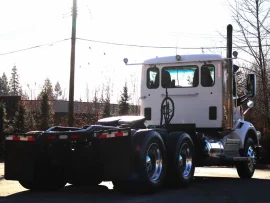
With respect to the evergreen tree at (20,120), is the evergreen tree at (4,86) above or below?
above

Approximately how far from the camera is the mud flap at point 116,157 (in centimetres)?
865

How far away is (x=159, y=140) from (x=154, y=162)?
451 mm

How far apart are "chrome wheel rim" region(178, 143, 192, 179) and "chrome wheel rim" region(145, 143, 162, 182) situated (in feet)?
2.72

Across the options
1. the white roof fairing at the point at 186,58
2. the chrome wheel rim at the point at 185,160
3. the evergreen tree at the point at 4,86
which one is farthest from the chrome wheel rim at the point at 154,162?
the evergreen tree at the point at 4,86

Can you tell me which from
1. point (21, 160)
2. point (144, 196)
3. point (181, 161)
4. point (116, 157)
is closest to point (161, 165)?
point (181, 161)

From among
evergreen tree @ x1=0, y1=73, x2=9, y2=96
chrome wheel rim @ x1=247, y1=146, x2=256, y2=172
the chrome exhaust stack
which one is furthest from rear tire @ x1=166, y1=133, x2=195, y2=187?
evergreen tree @ x1=0, y1=73, x2=9, y2=96

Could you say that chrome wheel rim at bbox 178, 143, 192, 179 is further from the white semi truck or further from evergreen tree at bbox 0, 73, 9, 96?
evergreen tree at bbox 0, 73, 9, 96

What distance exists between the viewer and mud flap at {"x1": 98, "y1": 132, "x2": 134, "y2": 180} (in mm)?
8648

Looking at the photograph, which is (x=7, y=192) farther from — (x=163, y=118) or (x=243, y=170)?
(x=243, y=170)

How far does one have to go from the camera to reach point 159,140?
9.64 metres

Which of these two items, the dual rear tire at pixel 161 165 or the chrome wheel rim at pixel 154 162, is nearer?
the dual rear tire at pixel 161 165

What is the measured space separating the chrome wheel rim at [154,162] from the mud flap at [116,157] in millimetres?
607

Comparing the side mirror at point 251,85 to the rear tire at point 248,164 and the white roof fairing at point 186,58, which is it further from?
the rear tire at point 248,164

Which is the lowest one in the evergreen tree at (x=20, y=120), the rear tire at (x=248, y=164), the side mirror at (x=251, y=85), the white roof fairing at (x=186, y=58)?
the rear tire at (x=248, y=164)
